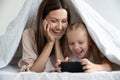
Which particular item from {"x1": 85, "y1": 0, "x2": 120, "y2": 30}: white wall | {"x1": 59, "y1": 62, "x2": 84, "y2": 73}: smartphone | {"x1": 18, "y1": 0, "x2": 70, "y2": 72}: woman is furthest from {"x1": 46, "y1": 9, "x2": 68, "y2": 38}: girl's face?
{"x1": 85, "y1": 0, "x2": 120, "y2": 30}: white wall

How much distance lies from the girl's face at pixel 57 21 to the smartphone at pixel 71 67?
15 centimetres

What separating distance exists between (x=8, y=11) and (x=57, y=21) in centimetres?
49

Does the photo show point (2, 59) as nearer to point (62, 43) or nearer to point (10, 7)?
point (62, 43)

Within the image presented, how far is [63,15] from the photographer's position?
3.12 feet

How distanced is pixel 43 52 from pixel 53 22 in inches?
4.2

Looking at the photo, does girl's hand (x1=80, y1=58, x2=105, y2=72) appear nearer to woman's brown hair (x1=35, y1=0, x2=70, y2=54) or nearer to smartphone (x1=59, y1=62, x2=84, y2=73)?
smartphone (x1=59, y1=62, x2=84, y2=73)

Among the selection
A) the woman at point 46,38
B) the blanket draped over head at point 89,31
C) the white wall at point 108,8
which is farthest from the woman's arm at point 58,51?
the white wall at point 108,8

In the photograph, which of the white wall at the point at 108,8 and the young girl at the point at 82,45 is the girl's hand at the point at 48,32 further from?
the white wall at the point at 108,8

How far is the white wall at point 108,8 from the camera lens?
126 cm

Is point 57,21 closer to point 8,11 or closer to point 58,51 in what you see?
point 58,51

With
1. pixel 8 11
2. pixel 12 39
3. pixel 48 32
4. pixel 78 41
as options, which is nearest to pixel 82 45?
pixel 78 41

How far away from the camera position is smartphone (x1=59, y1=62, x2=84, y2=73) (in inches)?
32.5

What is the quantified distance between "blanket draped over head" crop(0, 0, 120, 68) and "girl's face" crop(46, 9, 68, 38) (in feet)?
0.18

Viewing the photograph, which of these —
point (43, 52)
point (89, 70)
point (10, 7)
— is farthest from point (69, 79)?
point (10, 7)
